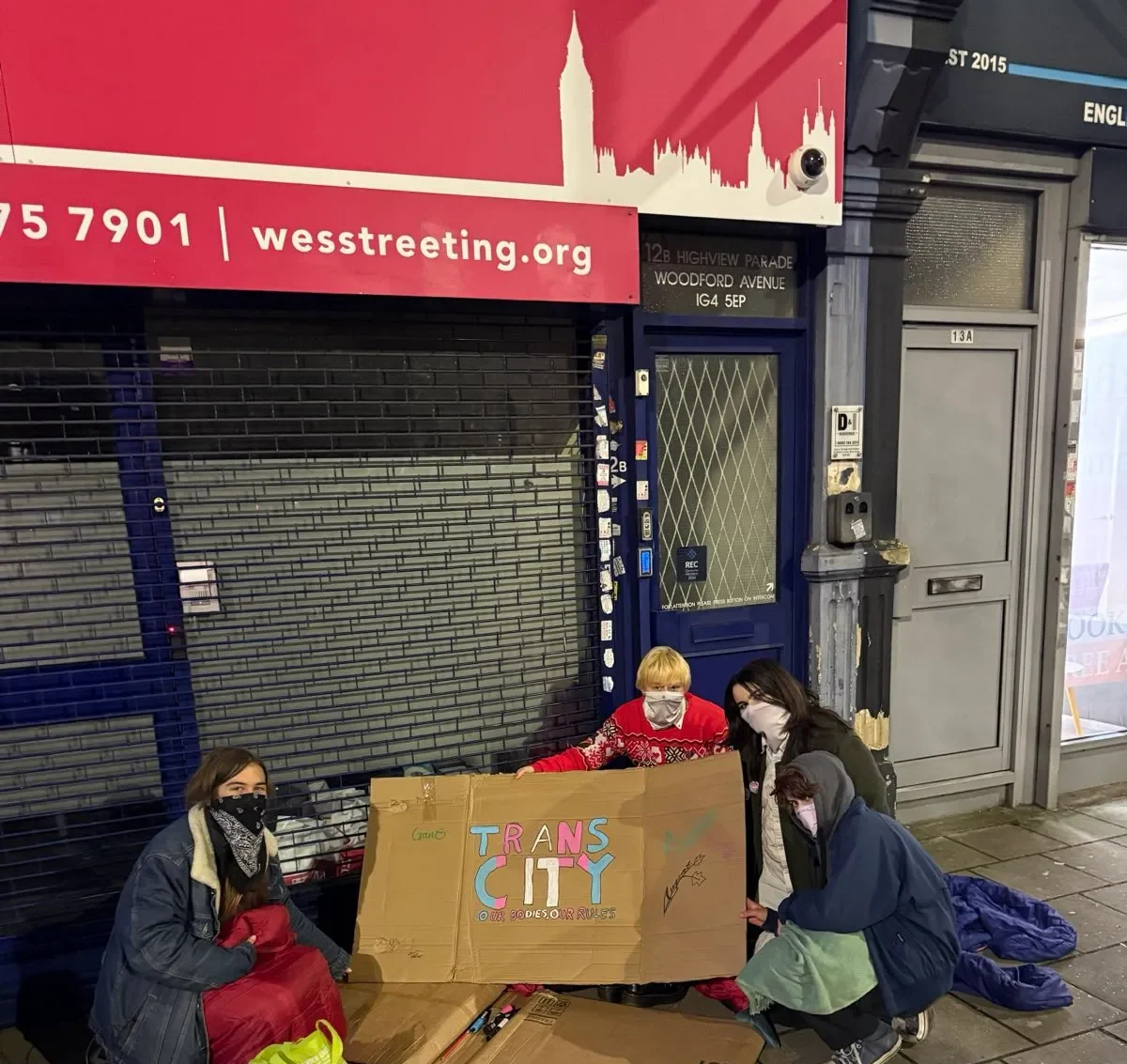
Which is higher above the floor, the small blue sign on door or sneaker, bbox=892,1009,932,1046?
Result: the small blue sign on door

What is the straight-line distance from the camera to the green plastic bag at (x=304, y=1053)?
214cm

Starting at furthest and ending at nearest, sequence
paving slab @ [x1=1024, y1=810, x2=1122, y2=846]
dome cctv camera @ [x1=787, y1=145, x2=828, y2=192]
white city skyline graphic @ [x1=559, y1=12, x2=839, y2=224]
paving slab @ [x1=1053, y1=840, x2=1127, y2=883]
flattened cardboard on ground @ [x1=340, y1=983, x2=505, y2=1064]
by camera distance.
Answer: paving slab @ [x1=1024, y1=810, x2=1122, y2=846] < paving slab @ [x1=1053, y1=840, x2=1127, y2=883] < dome cctv camera @ [x1=787, y1=145, x2=828, y2=192] < white city skyline graphic @ [x1=559, y1=12, x2=839, y2=224] < flattened cardboard on ground @ [x1=340, y1=983, x2=505, y2=1064]

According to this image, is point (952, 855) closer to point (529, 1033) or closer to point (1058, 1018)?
point (1058, 1018)

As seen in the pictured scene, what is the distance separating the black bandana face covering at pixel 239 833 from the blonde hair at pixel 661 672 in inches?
56.4

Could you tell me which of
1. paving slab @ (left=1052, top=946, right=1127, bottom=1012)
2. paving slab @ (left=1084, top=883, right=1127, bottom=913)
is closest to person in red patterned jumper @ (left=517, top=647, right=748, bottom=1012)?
paving slab @ (left=1052, top=946, right=1127, bottom=1012)

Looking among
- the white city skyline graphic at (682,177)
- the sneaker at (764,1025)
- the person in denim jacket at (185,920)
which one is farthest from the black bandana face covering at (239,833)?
the white city skyline graphic at (682,177)

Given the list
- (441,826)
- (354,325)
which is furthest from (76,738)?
(354,325)

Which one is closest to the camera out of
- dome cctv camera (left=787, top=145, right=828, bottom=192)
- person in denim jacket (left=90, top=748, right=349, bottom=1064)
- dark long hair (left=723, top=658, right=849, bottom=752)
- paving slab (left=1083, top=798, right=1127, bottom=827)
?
person in denim jacket (left=90, top=748, right=349, bottom=1064)

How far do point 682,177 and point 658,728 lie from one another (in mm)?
2386

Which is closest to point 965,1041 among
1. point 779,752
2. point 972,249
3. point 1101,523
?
point 779,752

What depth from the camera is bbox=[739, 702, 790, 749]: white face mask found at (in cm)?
273

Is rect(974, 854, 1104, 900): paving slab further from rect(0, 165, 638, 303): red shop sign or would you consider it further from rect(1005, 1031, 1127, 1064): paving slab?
rect(0, 165, 638, 303): red shop sign

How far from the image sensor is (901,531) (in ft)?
13.9

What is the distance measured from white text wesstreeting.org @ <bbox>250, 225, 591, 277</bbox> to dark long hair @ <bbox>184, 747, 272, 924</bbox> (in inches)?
71.4
